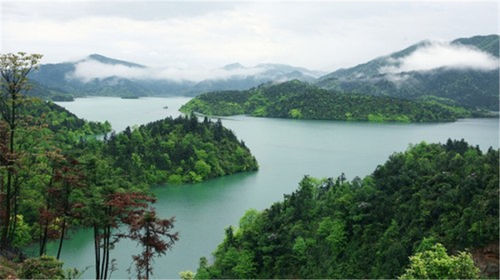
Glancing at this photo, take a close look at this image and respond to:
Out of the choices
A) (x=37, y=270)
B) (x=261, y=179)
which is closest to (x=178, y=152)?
(x=261, y=179)

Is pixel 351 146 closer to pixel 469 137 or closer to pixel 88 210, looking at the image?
pixel 469 137

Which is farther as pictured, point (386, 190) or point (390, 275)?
point (386, 190)

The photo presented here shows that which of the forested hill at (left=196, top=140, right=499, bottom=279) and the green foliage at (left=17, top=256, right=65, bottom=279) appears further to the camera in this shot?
the forested hill at (left=196, top=140, right=499, bottom=279)

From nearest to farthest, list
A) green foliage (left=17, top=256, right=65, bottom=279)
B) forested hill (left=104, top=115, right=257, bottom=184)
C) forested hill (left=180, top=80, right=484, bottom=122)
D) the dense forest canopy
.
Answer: green foliage (left=17, top=256, right=65, bottom=279), the dense forest canopy, forested hill (left=104, top=115, right=257, bottom=184), forested hill (left=180, top=80, right=484, bottom=122)

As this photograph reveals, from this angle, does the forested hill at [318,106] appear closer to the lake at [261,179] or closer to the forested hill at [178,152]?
the lake at [261,179]

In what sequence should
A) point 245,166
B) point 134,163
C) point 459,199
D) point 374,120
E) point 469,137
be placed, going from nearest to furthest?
point 459,199 → point 134,163 → point 245,166 → point 469,137 → point 374,120

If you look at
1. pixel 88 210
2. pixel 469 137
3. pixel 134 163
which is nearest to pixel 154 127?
pixel 134 163

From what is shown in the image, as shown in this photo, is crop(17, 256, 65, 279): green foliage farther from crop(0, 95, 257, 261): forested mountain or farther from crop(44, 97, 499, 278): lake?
crop(44, 97, 499, 278): lake

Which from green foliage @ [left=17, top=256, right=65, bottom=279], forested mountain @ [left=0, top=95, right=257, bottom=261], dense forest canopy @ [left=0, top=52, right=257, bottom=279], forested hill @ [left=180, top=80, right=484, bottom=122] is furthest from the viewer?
forested hill @ [left=180, top=80, right=484, bottom=122]

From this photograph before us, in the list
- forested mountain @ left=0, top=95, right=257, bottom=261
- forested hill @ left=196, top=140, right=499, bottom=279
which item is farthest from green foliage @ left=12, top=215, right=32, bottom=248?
forested hill @ left=196, top=140, right=499, bottom=279
